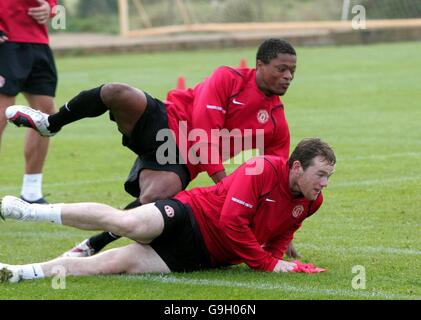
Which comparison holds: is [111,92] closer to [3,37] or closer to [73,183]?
[3,37]

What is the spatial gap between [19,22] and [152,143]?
2578 millimetres

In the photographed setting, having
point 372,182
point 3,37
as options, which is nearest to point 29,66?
point 3,37

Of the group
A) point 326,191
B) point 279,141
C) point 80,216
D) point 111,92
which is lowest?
point 326,191

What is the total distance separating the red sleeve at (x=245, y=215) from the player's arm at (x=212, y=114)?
98cm

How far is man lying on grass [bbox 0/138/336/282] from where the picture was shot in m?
6.85

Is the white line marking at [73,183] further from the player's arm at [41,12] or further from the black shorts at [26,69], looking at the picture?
the player's arm at [41,12]

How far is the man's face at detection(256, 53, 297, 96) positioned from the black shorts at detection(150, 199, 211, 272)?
1598mm

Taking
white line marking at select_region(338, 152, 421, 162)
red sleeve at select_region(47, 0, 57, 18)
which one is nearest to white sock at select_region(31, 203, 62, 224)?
red sleeve at select_region(47, 0, 57, 18)

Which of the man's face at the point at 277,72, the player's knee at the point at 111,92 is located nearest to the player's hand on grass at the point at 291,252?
the man's face at the point at 277,72

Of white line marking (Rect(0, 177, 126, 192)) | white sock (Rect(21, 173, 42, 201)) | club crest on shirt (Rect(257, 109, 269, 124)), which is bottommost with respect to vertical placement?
white line marking (Rect(0, 177, 126, 192))

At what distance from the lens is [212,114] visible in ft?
26.9

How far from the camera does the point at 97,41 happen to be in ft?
102

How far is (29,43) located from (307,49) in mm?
18631
